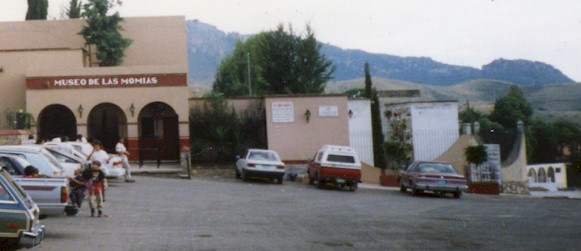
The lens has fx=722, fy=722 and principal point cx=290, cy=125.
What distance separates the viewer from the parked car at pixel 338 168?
92.7 feet

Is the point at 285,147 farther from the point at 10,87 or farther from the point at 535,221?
the point at 535,221

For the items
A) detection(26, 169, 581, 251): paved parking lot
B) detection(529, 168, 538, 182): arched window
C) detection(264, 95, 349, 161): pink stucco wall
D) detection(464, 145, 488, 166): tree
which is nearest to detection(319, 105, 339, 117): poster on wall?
detection(264, 95, 349, 161): pink stucco wall

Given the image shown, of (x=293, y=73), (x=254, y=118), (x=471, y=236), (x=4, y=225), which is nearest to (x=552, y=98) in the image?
(x=293, y=73)

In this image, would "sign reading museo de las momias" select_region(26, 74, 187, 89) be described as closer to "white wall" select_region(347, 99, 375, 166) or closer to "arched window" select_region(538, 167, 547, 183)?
"white wall" select_region(347, 99, 375, 166)

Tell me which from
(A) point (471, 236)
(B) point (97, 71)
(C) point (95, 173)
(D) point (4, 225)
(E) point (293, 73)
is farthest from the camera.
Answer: (E) point (293, 73)

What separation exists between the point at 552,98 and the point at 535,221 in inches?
4133

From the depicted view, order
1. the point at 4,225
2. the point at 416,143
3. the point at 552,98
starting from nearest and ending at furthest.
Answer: the point at 4,225 < the point at 416,143 < the point at 552,98

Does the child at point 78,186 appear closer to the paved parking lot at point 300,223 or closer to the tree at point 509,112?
the paved parking lot at point 300,223

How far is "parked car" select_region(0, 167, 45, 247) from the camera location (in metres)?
10.4

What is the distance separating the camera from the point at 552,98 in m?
117

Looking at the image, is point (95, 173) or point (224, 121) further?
point (224, 121)

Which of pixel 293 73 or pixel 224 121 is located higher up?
pixel 293 73

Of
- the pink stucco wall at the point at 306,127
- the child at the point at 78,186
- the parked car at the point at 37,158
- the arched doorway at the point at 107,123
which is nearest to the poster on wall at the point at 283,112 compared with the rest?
the pink stucco wall at the point at 306,127

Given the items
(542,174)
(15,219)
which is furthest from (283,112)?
(542,174)
